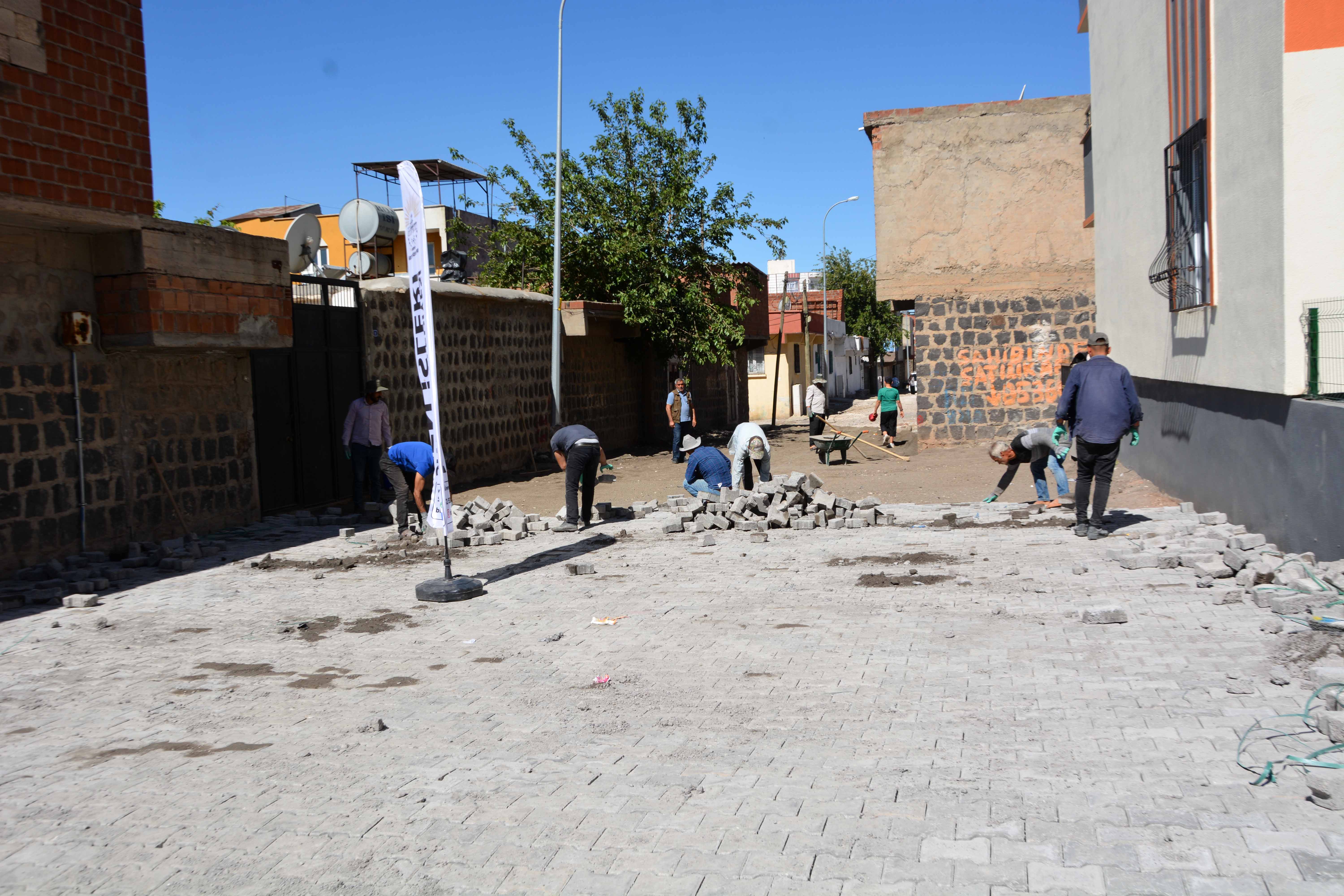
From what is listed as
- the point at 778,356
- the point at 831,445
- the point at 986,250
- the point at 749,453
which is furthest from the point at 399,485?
the point at 778,356

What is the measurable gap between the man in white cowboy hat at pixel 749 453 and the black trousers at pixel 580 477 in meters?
1.72

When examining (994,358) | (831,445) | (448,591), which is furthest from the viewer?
(994,358)

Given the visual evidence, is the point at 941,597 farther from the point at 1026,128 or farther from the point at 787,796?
the point at 1026,128

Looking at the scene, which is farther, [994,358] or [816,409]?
[816,409]

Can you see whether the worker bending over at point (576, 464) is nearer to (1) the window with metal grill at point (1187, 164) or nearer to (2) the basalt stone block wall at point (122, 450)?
(2) the basalt stone block wall at point (122, 450)

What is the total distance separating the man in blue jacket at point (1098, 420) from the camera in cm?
930

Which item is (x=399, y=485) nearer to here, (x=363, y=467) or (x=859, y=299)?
(x=363, y=467)

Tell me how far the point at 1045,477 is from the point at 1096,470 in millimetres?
2542

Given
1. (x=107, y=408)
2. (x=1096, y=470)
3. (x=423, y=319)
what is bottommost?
(x=1096, y=470)

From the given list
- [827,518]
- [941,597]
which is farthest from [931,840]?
[827,518]

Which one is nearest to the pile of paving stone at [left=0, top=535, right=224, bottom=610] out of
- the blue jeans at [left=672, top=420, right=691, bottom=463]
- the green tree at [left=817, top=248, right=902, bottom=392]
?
the blue jeans at [left=672, top=420, right=691, bottom=463]

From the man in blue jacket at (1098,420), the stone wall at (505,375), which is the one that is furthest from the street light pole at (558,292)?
the man in blue jacket at (1098,420)

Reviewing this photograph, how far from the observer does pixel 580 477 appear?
38.5 ft

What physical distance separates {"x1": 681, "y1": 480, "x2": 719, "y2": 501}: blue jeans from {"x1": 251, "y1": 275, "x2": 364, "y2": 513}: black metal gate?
4784 millimetres
